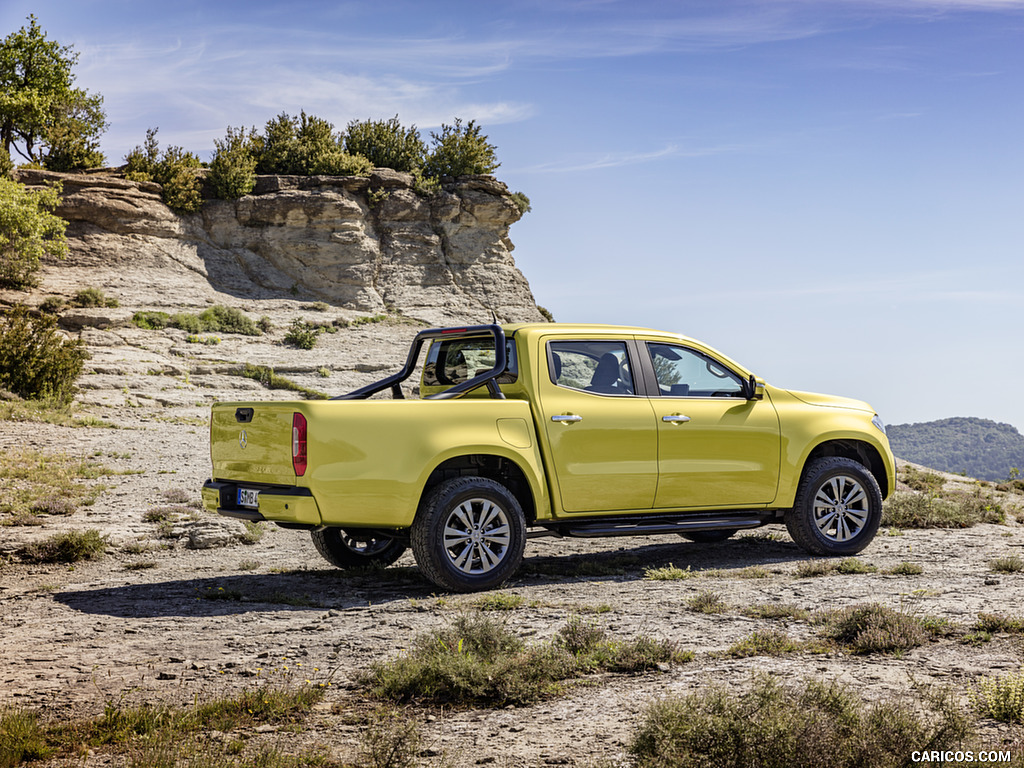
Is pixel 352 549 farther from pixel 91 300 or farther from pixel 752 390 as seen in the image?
pixel 91 300

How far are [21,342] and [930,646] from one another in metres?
21.1

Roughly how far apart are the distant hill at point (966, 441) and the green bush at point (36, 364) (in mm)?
108190

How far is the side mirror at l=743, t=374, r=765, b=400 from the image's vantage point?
8.87 m

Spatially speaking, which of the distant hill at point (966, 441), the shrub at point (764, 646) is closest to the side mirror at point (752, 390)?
the shrub at point (764, 646)

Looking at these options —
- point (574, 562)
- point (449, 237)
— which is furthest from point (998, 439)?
point (574, 562)

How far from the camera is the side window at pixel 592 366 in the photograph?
324 inches

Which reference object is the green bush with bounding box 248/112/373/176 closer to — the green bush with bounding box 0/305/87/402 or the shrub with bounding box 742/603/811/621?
the green bush with bounding box 0/305/87/402

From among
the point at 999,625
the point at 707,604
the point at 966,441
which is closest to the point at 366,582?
the point at 707,604

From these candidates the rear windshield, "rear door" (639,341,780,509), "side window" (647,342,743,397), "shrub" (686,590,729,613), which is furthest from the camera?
"side window" (647,342,743,397)

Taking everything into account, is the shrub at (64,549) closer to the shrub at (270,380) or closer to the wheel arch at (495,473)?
the wheel arch at (495,473)

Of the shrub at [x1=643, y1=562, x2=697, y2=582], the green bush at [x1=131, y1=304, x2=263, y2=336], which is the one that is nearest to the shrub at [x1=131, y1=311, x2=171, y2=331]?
the green bush at [x1=131, y1=304, x2=263, y2=336]

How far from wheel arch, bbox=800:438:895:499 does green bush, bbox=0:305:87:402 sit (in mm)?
17496

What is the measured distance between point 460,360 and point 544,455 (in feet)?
5.17

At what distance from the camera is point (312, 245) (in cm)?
3469
